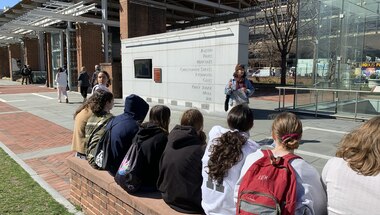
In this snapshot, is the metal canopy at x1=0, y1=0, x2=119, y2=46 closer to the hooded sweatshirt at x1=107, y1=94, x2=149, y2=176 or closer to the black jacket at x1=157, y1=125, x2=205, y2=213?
the hooded sweatshirt at x1=107, y1=94, x2=149, y2=176

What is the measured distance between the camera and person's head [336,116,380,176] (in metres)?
1.83

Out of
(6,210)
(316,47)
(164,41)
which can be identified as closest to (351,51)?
(316,47)

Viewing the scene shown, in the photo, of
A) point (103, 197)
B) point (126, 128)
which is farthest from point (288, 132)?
point (103, 197)

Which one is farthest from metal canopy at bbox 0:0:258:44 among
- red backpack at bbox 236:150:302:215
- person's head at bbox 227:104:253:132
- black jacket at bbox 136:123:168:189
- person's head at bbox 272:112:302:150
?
red backpack at bbox 236:150:302:215

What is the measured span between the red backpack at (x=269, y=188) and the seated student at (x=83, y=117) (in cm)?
252

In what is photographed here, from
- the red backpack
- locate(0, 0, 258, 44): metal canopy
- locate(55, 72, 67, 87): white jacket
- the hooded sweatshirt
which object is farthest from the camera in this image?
locate(0, 0, 258, 44): metal canopy

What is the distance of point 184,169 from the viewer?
2.68 m

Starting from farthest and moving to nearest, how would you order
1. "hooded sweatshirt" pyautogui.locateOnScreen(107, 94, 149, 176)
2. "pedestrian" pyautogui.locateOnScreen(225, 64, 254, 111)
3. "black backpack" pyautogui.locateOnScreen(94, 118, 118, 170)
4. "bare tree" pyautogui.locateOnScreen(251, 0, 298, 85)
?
1. "bare tree" pyautogui.locateOnScreen(251, 0, 298, 85)
2. "pedestrian" pyautogui.locateOnScreen(225, 64, 254, 111)
3. "black backpack" pyautogui.locateOnScreen(94, 118, 118, 170)
4. "hooded sweatshirt" pyautogui.locateOnScreen(107, 94, 149, 176)

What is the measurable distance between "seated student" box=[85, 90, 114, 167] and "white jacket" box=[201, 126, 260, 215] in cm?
183

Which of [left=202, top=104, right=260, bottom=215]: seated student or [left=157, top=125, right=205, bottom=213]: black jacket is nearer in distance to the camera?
[left=202, top=104, right=260, bottom=215]: seated student

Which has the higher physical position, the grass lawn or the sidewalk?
the sidewalk

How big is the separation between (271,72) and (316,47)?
111 feet

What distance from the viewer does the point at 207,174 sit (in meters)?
2.50

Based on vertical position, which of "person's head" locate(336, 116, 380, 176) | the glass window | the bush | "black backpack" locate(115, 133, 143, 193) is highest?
the glass window
